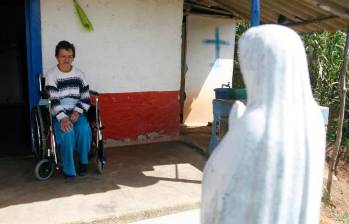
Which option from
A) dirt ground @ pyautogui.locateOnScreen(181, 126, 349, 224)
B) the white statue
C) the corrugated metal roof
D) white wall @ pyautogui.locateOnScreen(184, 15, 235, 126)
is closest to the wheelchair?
dirt ground @ pyautogui.locateOnScreen(181, 126, 349, 224)

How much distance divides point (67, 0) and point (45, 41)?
23.3 inches

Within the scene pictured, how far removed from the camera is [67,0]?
5227 millimetres

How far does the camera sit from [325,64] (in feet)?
29.9

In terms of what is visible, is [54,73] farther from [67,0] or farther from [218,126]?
[218,126]

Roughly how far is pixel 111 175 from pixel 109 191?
0.46m

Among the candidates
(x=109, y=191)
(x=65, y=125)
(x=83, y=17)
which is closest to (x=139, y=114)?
(x=83, y=17)

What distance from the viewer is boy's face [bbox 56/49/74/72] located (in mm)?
4363

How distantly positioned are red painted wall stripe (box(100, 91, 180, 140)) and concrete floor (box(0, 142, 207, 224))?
1.89 ft

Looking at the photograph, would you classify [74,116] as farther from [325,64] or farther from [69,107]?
[325,64]

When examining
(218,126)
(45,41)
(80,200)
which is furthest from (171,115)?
(80,200)

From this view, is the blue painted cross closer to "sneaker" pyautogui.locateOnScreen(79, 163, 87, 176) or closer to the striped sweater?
the striped sweater

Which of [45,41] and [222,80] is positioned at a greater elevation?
[45,41]

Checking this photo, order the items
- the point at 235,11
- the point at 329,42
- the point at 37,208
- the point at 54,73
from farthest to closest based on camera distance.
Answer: the point at 329,42 → the point at 235,11 → the point at 54,73 → the point at 37,208

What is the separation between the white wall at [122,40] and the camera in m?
5.22
